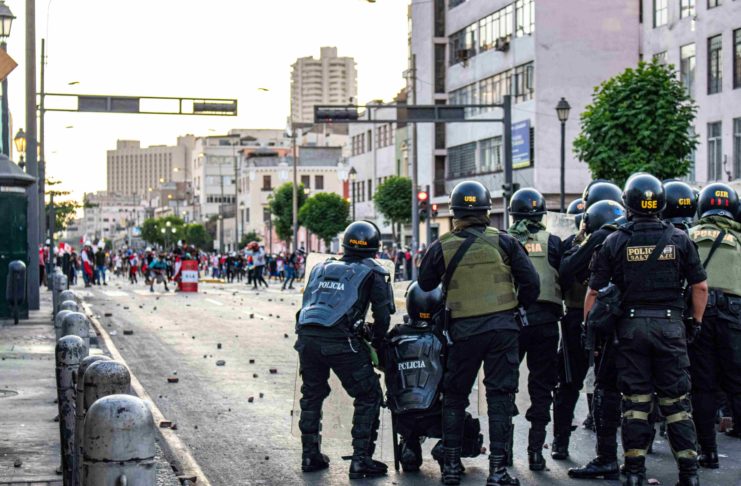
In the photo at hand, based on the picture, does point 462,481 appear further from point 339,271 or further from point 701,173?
point 701,173

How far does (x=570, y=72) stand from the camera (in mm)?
50344

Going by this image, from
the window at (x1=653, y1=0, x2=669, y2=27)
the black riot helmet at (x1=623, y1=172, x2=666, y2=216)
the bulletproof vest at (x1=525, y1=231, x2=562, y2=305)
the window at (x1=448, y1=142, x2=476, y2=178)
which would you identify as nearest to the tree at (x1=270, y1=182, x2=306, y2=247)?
the window at (x1=448, y1=142, x2=476, y2=178)

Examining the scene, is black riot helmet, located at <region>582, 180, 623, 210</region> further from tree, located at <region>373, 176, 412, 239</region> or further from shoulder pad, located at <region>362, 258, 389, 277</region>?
tree, located at <region>373, 176, 412, 239</region>

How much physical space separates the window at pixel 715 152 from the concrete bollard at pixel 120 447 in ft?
116

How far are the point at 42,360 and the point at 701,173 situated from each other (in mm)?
28088

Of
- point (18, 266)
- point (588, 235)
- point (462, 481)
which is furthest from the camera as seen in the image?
point (18, 266)

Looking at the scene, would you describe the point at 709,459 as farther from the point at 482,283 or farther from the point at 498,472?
the point at 482,283

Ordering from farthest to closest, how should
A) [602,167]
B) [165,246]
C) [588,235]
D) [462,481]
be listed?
[165,246] → [602,167] → [588,235] → [462,481]

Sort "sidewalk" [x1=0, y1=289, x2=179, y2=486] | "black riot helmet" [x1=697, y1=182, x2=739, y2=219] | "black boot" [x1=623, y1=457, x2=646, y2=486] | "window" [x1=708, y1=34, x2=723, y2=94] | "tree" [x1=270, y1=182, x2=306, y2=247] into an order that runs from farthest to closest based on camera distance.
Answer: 1. "tree" [x1=270, y1=182, x2=306, y2=247]
2. "window" [x1=708, y1=34, x2=723, y2=94]
3. "black riot helmet" [x1=697, y1=182, x2=739, y2=219]
4. "sidewalk" [x1=0, y1=289, x2=179, y2=486]
5. "black boot" [x1=623, y1=457, x2=646, y2=486]

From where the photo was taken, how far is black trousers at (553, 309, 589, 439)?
9008 millimetres

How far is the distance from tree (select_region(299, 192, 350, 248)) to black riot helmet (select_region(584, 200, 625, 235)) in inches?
3087

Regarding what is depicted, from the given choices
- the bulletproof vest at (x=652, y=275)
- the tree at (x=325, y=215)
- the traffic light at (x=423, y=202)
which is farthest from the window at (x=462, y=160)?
the bulletproof vest at (x=652, y=275)

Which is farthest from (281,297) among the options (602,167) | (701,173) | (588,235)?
(588,235)

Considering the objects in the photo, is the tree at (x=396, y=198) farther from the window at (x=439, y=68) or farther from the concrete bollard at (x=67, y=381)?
the concrete bollard at (x=67, y=381)
